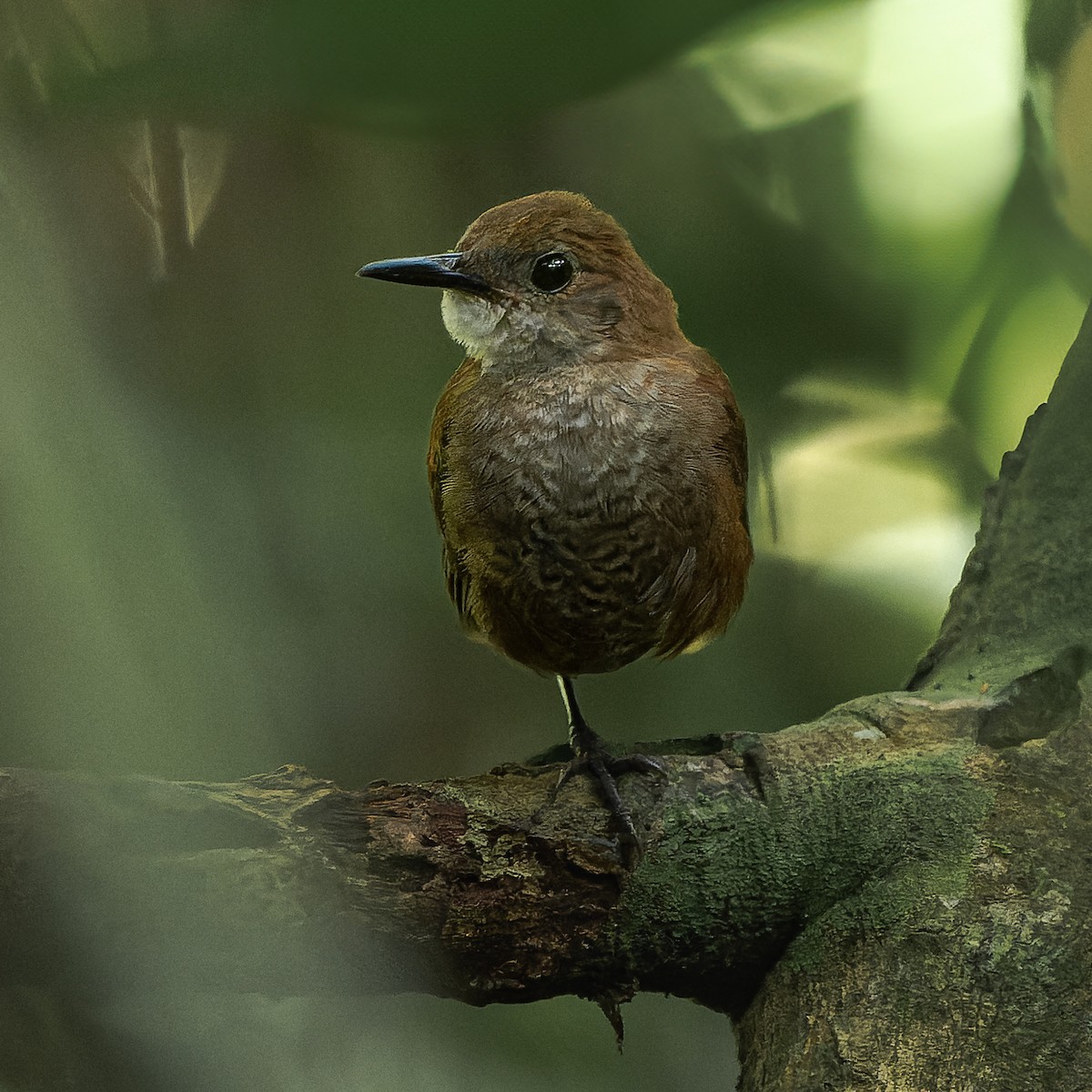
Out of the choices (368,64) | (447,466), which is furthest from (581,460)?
(368,64)

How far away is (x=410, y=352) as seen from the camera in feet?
4.14

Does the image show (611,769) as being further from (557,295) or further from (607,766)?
(557,295)

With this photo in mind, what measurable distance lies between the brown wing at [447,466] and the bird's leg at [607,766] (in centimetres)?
24

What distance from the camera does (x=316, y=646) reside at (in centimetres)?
57

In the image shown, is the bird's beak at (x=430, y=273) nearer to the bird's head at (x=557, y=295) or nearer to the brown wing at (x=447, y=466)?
the bird's head at (x=557, y=295)

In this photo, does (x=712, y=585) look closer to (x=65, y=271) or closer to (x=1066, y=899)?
(x=1066, y=899)

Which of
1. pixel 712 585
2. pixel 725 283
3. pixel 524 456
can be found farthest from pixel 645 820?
pixel 725 283

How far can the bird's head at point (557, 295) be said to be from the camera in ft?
4.91

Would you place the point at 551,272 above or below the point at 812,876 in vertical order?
above

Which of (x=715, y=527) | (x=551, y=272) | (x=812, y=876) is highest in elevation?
(x=551, y=272)

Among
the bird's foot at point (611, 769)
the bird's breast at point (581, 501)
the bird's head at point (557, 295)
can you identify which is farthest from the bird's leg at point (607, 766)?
the bird's head at point (557, 295)

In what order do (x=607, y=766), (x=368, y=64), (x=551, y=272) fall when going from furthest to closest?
(x=551, y=272)
(x=607, y=766)
(x=368, y=64)

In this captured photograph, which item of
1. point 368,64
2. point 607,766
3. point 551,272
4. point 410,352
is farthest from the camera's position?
point 551,272

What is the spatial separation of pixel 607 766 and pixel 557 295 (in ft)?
2.21
